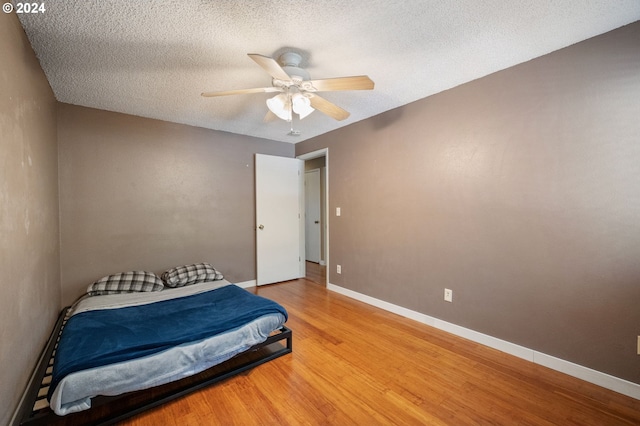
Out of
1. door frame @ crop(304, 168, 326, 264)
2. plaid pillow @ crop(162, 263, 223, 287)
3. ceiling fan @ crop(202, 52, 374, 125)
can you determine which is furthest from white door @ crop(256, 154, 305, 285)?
ceiling fan @ crop(202, 52, 374, 125)

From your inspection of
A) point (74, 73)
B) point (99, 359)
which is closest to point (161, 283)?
point (99, 359)

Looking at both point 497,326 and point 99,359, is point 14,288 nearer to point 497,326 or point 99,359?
point 99,359

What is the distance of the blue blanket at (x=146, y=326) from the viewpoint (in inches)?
59.8

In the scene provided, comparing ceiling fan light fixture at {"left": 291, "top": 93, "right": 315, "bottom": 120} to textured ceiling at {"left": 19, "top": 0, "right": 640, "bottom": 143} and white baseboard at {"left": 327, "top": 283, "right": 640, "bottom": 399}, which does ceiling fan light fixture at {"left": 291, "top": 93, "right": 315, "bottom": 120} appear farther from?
white baseboard at {"left": 327, "top": 283, "right": 640, "bottom": 399}

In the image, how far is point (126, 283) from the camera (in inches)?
112

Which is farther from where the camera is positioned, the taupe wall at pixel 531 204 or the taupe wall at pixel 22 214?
the taupe wall at pixel 531 204

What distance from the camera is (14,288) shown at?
4.67ft

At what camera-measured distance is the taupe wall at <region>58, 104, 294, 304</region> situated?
284cm

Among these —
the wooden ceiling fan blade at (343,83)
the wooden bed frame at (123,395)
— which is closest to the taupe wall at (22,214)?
the wooden bed frame at (123,395)

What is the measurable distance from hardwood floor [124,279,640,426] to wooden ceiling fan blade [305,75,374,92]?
6.76 ft

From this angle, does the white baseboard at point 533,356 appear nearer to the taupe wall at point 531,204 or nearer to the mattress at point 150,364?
the taupe wall at point 531,204

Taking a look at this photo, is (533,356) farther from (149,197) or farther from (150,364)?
(149,197)

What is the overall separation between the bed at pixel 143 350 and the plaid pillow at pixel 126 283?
6.1 inches

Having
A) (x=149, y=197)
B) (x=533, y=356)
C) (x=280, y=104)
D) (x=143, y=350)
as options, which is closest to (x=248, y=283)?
(x=149, y=197)
